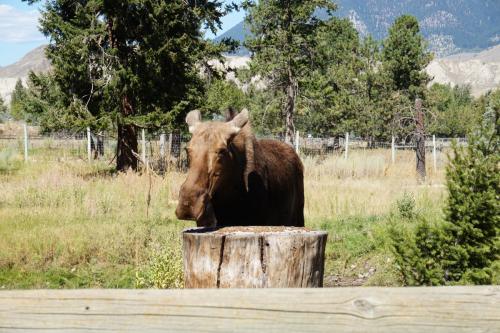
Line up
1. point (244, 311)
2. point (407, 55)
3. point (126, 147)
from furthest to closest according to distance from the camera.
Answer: point (407, 55), point (126, 147), point (244, 311)

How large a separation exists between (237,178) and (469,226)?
275 centimetres

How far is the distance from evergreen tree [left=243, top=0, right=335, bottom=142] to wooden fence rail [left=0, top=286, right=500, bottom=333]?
31797mm

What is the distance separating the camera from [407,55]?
47.0 metres

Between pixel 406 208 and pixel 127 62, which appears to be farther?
pixel 127 62

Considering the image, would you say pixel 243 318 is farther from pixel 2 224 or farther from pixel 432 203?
pixel 432 203

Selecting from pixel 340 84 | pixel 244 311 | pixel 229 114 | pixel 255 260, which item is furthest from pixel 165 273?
pixel 340 84

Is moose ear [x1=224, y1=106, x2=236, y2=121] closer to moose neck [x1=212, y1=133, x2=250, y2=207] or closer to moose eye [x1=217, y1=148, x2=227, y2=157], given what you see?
moose neck [x1=212, y1=133, x2=250, y2=207]

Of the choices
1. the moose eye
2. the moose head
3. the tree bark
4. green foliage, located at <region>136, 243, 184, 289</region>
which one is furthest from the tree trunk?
the moose eye

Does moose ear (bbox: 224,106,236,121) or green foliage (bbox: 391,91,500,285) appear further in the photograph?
green foliage (bbox: 391,91,500,285)

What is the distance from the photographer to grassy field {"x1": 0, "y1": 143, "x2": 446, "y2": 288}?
27.3 feet

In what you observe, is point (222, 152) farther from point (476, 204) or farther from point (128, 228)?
point (128, 228)

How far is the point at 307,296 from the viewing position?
2.00m

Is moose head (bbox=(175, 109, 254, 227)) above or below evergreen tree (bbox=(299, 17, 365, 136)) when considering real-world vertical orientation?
below

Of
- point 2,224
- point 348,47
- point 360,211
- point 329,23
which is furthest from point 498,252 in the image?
point 348,47
